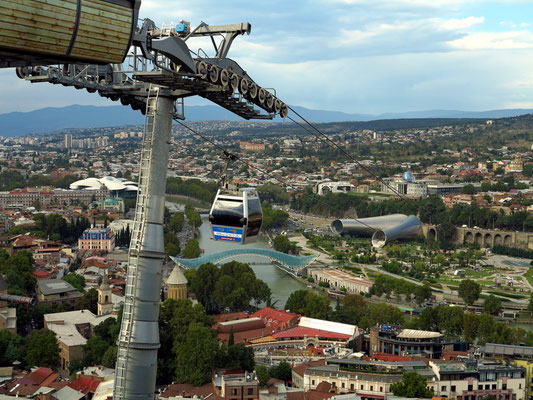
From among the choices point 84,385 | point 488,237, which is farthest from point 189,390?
point 488,237

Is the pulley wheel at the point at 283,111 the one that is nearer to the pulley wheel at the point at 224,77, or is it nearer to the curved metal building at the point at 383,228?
the pulley wheel at the point at 224,77

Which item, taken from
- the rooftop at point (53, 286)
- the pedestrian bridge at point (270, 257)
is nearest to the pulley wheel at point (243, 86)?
the rooftop at point (53, 286)

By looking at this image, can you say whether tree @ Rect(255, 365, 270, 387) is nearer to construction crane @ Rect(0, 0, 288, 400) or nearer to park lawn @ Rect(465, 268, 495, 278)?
construction crane @ Rect(0, 0, 288, 400)

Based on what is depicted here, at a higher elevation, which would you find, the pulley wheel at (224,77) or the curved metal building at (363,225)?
the pulley wheel at (224,77)

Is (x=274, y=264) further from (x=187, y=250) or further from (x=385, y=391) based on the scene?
(x=385, y=391)

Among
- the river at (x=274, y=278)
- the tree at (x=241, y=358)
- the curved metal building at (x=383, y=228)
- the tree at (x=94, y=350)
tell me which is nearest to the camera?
the tree at (x=241, y=358)

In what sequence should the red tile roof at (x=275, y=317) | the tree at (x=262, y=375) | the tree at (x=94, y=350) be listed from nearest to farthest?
1. the tree at (x=262, y=375)
2. the tree at (x=94, y=350)
3. the red tile roof at (x=275, y=317)

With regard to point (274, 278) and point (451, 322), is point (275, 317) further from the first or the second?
point (274, 278)
